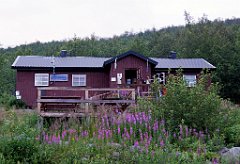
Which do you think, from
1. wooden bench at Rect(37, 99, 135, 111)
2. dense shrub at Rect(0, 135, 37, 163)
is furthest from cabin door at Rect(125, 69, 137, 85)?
dense shrub at Rect(0, 135, 37, 163)

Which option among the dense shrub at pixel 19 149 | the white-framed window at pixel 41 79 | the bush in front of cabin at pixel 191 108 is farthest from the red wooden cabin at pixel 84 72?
the dense shrub at pixel 19 149

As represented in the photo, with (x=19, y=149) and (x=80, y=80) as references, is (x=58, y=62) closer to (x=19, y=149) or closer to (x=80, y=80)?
(x=80, y=80)

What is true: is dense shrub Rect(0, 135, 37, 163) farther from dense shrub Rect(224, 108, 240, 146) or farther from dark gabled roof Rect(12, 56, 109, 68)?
dark gabled roof Rect(12, 56, 109, 68)

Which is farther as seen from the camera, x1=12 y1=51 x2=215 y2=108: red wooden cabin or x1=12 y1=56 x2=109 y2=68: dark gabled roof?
x1=12 y1=56 x2=109 y2=68: dark gabled roof

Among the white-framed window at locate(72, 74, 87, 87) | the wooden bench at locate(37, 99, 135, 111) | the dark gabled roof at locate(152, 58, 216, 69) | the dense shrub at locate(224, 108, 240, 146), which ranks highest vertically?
the dark gabled roof at locate(152, 58, 216, 69)

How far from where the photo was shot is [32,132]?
6684 millimetres

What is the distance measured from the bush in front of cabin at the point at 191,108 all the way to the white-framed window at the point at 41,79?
17.9m

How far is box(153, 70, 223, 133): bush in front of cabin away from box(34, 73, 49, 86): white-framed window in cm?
1790

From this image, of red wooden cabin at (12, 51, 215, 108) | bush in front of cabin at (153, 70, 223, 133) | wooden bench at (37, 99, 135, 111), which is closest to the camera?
bush in front of cabin at (153, 70, 223, 133)

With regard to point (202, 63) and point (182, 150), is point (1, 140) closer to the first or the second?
point (182, 150)

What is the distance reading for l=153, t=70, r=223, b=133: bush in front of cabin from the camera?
7941 mm

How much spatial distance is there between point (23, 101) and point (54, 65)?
3166mm

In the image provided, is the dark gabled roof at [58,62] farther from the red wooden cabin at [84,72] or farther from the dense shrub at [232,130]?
the dense shrub at [232,130]

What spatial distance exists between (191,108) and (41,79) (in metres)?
18.8
